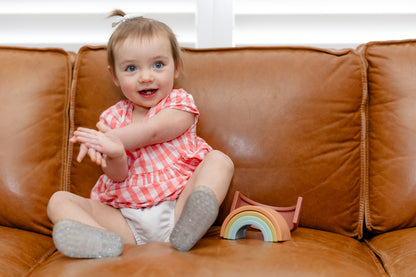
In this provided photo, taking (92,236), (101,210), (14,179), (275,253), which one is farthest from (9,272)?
(275,253)

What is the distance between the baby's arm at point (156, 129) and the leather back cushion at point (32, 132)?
0.92 feet

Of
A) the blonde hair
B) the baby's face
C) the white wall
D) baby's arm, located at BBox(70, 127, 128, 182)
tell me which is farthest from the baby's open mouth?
the white wall

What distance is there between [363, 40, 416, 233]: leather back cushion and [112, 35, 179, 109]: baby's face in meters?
0.61

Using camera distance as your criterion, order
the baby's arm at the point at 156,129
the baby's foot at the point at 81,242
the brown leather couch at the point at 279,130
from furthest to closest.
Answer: the brown leather couch at the point at 279,130, the baby's arm at the point at 156,129, the baby's foot at the point at 81,242

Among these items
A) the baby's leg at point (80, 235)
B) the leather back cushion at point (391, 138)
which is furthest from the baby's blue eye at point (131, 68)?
the leather back cushion at point (391, 138)

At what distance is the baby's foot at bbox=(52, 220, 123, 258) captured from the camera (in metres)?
1.07

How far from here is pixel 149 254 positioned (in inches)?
42.6

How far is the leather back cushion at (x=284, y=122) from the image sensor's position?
142 cm

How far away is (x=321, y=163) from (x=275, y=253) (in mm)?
418

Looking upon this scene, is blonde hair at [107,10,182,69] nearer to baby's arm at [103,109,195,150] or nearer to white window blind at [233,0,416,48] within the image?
baby's arm at [103,109,195,150]

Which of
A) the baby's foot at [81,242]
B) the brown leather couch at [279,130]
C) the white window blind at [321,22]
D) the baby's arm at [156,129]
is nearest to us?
the baby's foot at [81,242]

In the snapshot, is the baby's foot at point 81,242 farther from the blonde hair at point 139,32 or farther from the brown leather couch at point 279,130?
the blonde hair at point 139,32

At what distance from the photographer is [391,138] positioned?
1423 mm

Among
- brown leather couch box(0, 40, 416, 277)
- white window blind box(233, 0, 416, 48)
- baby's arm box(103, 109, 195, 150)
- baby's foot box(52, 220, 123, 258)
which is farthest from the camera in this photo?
white window blind box(233, 0, 416, 48)
